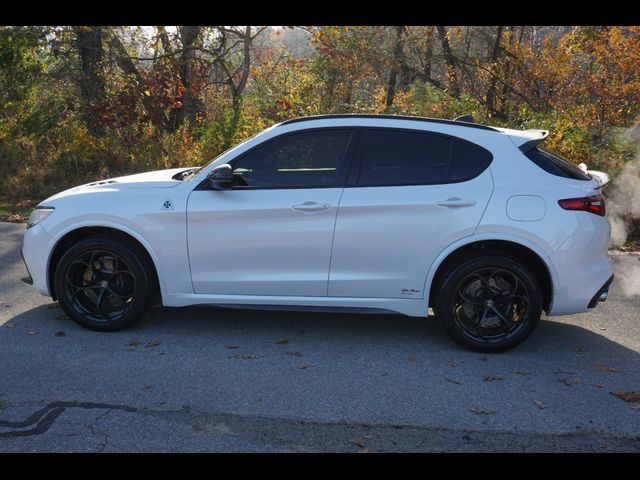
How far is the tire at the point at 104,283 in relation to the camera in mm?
5531

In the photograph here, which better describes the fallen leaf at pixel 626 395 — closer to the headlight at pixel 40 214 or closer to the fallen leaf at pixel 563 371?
the fallen leaf at pixel 563 371

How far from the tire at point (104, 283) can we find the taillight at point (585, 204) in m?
3.32

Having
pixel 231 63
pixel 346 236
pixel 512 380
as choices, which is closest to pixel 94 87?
pixel 231 63

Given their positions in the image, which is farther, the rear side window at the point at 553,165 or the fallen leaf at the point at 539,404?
the rear side window at the point at 553,165

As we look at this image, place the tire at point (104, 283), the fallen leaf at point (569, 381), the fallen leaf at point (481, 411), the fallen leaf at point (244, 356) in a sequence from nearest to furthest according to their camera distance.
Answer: the fallen leaf at point (481, 411)
the fallen leaf at point (569, 381)
the fallen leaf at point (244, 356)
the tire at point (104, 283)

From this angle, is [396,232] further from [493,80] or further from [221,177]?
[493,80]

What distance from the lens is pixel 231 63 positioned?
A: 1680 centimetres

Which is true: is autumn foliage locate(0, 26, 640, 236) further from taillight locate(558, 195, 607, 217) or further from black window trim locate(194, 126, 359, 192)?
black window trim locate(194, 126, 359, 192)

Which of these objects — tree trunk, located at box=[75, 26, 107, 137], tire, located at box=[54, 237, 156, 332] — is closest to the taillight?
Result: tire, located at box=[54, 237, 156, 332]

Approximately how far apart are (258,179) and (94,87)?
11.1m

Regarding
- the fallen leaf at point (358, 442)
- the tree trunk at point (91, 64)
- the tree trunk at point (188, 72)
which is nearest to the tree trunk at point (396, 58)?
the tree trunk at point (188, 72)

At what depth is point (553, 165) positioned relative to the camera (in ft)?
17.7

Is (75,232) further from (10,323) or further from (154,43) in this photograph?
(154,43)

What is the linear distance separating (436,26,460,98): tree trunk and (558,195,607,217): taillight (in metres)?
11.8
